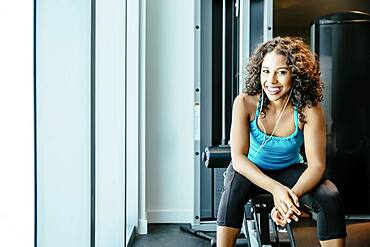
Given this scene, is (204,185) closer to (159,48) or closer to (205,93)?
(205,93)

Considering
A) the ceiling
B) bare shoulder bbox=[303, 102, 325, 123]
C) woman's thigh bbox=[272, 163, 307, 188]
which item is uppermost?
the ceiling

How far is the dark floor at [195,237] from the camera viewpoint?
2814 millimetres

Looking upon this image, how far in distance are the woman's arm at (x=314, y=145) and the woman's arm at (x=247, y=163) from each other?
0.06 metres

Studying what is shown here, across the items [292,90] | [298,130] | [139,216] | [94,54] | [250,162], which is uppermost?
[94,54]

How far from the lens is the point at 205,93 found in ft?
10.8

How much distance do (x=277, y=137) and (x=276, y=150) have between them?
5 centimetres

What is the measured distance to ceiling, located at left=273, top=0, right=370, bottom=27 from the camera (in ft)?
14.3

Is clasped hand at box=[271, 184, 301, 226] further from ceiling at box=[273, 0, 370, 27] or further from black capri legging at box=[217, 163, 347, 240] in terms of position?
ceiling at box=[273, 0, 370, 27]

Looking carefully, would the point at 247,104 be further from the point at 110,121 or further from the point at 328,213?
the point at 110,121

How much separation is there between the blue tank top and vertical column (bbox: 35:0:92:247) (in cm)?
66
